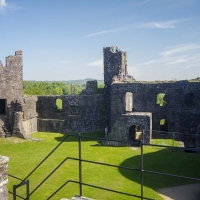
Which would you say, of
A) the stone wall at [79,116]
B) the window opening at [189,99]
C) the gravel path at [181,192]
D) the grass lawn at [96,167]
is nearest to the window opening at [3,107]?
the stone wall at [79,116]

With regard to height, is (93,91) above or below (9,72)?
below

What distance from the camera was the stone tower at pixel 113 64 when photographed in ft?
84.8

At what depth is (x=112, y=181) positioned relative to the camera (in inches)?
513

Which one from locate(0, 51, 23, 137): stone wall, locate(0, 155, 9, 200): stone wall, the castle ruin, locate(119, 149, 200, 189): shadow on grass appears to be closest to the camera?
locate(0, 155, 9, 200): stone wall

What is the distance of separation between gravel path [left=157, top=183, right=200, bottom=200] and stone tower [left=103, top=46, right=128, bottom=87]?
586 inches

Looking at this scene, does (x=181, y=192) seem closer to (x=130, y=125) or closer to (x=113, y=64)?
(x=130, y=125)

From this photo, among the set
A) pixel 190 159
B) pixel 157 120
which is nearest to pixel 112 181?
pixel 190 159

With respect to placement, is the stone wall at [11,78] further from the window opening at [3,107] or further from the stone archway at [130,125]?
the stone archway at [130,125]

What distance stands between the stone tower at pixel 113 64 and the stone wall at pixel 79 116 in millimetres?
2326

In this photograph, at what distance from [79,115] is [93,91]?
286 cm

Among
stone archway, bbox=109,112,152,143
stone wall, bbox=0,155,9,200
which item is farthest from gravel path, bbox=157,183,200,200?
stone wall, bbox=0,155,9,200

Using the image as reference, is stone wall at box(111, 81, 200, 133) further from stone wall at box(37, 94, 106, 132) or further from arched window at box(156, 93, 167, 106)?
stone wall at box(37, 94, 106, 132)

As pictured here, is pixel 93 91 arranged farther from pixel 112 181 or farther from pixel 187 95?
pixel 112 181

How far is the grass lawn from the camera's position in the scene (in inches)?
476
